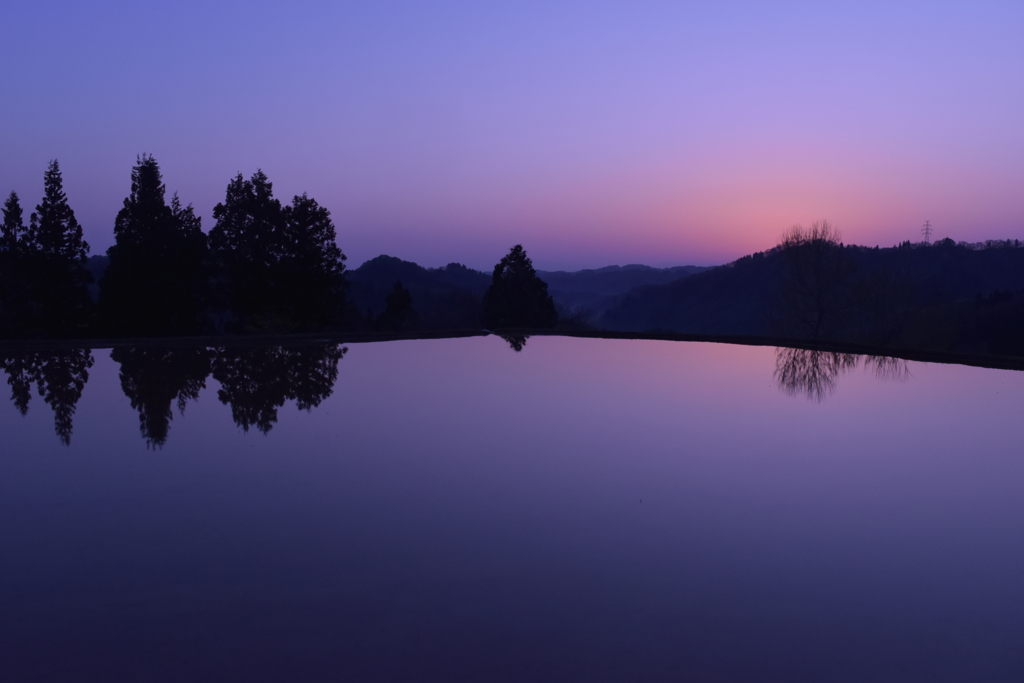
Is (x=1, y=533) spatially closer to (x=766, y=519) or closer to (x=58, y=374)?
(x=766, y=519)

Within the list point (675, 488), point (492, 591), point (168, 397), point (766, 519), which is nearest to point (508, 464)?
point (675, 488)

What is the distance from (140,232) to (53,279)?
2448mm

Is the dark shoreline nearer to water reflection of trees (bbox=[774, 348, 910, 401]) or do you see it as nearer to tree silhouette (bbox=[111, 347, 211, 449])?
water reflection of trees (bbox=[774, 348, 910, 401])

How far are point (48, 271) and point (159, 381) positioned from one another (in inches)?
446

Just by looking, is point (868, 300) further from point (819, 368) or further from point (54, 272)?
point (54, 272)

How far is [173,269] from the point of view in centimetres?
1989

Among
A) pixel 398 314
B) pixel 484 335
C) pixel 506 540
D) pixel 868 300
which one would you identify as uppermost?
pixel 868 300

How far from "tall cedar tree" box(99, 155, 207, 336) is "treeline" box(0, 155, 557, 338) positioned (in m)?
0.03

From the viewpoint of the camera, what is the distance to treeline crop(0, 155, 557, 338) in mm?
18922

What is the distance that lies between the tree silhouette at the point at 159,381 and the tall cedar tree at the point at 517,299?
42.3ft

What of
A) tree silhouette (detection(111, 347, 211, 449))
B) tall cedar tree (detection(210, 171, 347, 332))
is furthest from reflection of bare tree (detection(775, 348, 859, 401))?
tall cedar tree (detection(210, 171, 347, 332))

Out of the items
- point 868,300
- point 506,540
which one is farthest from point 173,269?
point 868,300

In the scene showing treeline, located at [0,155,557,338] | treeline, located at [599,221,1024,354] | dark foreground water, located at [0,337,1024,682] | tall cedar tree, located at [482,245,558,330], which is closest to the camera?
dark foreground water, located at [0,337,1024,682]

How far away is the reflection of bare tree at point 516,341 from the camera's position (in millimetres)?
16581
